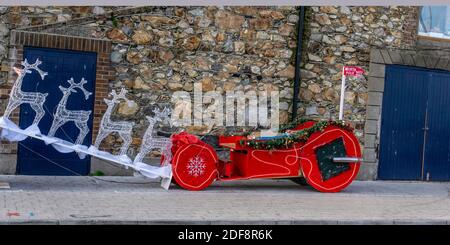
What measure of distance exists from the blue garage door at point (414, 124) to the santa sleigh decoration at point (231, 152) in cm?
256

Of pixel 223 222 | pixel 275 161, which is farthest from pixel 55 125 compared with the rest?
pixel 223 222

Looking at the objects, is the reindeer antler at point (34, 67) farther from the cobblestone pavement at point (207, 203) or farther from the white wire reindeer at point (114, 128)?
the cobblestone pavement at point (207, 203)

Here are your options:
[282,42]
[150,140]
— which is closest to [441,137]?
[282,42]

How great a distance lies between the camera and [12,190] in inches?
369

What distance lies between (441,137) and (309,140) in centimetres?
406

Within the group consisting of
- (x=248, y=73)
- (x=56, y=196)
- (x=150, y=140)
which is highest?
(x=248, y=73)

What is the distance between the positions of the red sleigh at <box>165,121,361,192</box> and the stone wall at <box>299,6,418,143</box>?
78.9 inches

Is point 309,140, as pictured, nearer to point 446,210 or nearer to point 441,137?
point 446,210

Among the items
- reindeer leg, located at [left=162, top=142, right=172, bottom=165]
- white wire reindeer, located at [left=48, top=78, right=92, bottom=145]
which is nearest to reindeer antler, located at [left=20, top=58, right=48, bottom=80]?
white wire reindeer, located at [left=48, top=78, right=92, bottom=145]

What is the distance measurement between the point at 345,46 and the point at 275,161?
3318mm

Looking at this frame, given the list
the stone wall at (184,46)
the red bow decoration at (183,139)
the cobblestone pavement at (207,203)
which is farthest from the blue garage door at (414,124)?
the red bow decoration at (183,139)

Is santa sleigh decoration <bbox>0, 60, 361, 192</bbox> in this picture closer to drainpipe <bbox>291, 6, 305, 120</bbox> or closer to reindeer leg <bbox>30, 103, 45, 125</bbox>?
reindeer leg <bbox>30, 103, 45, 125</bbox>

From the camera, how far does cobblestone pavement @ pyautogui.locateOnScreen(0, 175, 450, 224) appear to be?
7.93m

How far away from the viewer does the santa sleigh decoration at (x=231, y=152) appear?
9984 millimetres
